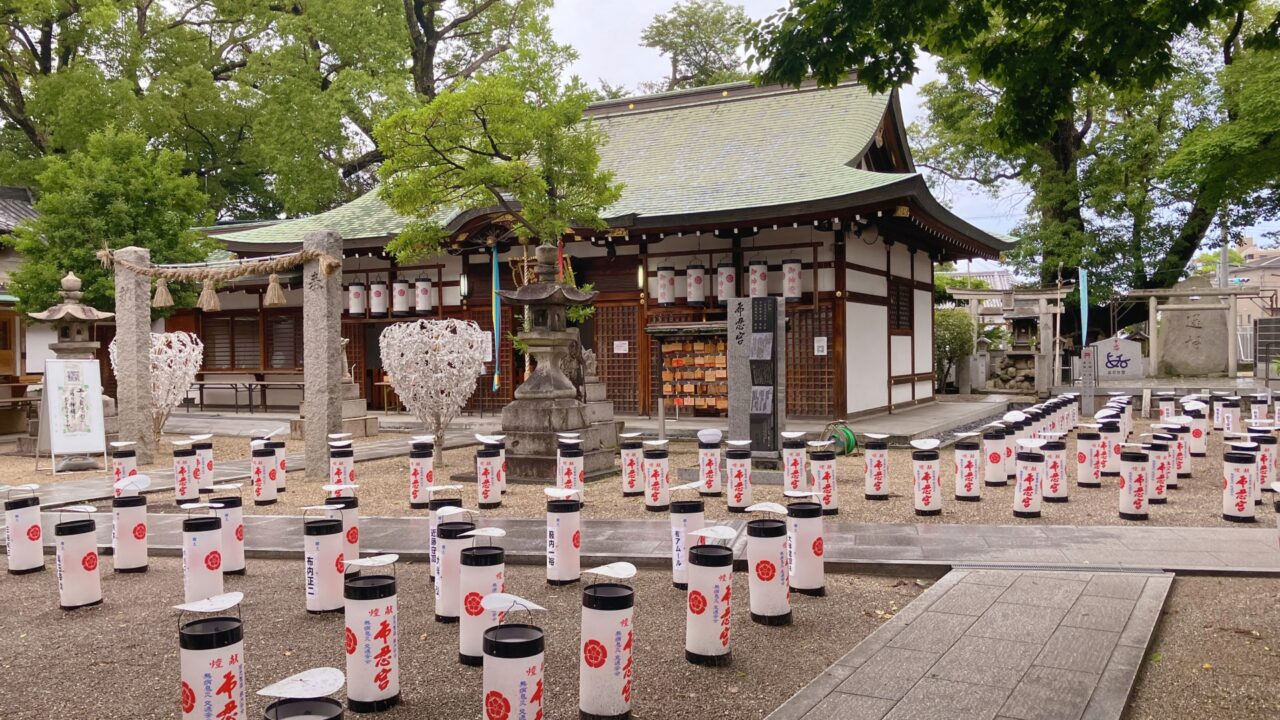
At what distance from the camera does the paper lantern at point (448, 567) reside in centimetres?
475

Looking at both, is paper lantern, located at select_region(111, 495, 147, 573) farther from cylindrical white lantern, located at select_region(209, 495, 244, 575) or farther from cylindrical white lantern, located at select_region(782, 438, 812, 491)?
cylindrical white lantern, located at select_region(782, 438, 812, 491)

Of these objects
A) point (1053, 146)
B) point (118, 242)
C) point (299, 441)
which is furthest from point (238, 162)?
point (1053, 146)

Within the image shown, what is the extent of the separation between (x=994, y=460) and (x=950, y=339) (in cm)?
1541

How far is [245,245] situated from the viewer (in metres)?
19.3

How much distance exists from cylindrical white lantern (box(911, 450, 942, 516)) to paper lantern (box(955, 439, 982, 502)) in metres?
0.53

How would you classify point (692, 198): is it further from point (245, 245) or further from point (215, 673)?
point (215, 673)

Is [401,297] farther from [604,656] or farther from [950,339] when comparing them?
[604,656]

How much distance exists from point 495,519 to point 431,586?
201 centimetres

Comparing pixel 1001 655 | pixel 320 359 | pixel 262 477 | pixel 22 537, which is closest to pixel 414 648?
pixel 1001 655

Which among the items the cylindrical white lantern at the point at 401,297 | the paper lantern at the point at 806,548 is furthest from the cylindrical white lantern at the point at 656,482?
the cylindrical white lantern at the point at 401,297

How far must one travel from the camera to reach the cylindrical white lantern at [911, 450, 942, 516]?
24.4 feet

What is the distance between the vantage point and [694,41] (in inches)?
1375

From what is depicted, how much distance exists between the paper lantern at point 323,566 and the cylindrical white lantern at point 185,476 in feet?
14.2

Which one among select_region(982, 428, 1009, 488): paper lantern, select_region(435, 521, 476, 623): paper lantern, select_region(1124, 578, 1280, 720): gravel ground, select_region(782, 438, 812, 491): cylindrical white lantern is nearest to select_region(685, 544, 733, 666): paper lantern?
select_region(435, 521, 476, 623): paper lantern
